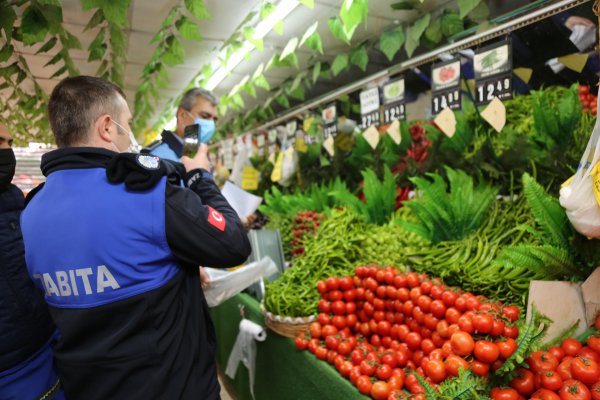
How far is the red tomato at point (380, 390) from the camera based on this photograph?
1424 millimetres

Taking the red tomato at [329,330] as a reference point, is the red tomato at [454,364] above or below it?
above

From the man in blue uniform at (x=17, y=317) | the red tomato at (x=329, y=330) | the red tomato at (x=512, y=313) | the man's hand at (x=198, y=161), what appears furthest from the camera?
the red tomato at (x=329, y=330)

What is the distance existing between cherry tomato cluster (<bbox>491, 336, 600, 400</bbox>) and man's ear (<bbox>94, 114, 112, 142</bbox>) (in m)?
1.51

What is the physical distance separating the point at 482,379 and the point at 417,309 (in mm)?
483

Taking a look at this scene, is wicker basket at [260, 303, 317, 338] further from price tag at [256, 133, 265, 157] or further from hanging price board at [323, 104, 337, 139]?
price tag at [256, 133, 265, 157]

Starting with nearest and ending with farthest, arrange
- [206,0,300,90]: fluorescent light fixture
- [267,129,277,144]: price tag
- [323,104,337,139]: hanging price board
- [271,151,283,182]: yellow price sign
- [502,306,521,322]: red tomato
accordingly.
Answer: [502,306,521,322]: red tomato, [206,0,300,90]: fluorescent light fixture, [323,104,337,139]: hanging price board, [271,151,283,182]: yellow price sign, [267,129,277,144]: price tag

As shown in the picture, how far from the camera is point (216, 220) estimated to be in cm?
128

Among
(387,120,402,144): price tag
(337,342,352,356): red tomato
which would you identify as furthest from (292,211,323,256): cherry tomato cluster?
(337,342,352,356): red tomato

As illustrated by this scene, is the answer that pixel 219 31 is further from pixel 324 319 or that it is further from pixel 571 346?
pixel 571 346

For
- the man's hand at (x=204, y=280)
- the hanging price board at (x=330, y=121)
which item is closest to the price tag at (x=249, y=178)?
the hanging price board at (x=330, y=121)

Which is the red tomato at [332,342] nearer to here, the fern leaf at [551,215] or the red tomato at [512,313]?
the red tomato at [512,313]

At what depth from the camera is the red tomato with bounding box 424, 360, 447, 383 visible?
4.04 ft

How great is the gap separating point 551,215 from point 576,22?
1.62 metres

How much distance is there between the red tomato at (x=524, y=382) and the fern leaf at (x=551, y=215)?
0.68 meters
